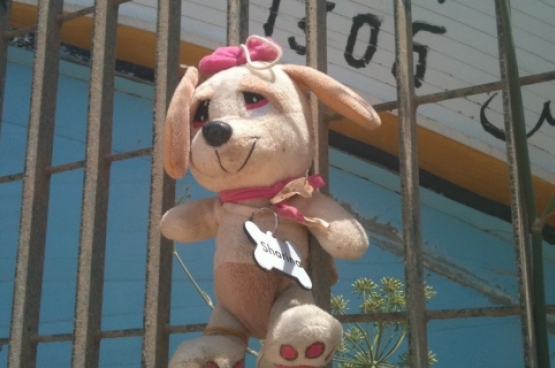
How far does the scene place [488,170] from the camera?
10.3 feet

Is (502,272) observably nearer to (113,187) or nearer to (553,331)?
(553,331)

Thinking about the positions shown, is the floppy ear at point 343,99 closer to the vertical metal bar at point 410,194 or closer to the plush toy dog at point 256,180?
the plush toy dog at point 256,180

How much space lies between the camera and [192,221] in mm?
1429

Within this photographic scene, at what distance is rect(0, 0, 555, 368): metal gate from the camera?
4.44 ft

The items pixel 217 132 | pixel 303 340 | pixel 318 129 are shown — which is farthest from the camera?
pixel 318 129

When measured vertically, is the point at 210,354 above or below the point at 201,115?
below

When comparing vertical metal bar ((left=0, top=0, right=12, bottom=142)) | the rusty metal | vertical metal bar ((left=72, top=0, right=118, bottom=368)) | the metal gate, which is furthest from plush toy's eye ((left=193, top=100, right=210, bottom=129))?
vertical metal bar ((left=0, top=0, right=12, bottom=142))

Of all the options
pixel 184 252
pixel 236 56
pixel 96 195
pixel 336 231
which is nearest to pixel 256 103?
pixel 236 56

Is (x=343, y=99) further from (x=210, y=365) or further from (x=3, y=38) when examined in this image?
(x=3, y=38)

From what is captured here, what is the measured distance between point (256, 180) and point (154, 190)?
474 mm

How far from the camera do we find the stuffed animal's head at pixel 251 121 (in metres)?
1.28

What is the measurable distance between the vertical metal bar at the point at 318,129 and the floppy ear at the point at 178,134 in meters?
0.26

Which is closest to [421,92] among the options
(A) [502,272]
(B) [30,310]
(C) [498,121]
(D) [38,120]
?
(C) [498,121]

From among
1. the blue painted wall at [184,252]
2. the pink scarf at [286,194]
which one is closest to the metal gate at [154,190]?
the pink scarf at [286,194]
